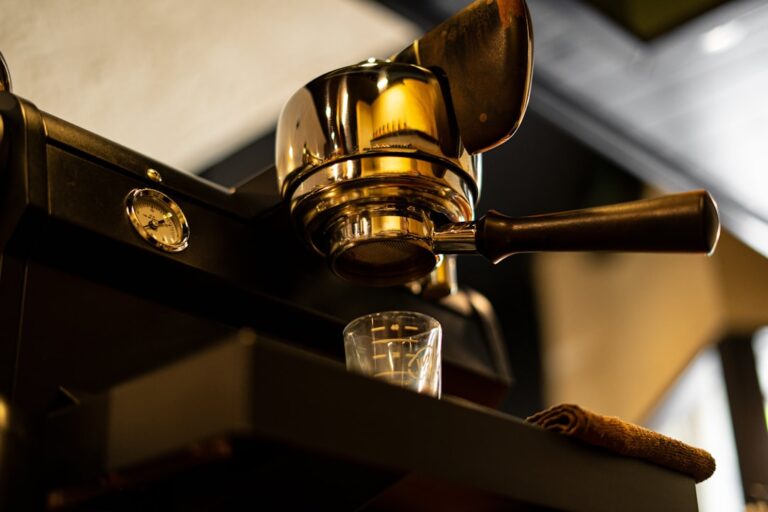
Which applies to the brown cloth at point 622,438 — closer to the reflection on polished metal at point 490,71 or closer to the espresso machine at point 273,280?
the espresso machine at point 273,280

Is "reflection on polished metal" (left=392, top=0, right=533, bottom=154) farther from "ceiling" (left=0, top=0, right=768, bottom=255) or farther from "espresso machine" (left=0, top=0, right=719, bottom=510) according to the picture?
"ceiling" (left=0, top=0, right=768, bottom=255)

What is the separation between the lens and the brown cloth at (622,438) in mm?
599

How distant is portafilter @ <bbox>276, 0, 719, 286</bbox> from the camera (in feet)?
2.19

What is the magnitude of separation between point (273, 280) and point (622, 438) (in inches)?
11.3

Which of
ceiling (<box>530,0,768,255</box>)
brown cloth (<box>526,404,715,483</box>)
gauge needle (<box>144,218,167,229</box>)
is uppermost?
ceiling (<box>530,0,768,255</box>)

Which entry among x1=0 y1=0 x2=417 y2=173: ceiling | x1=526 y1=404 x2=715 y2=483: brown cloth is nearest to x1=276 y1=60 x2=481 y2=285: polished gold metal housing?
x1=526 y1=404 x2=715 y2=483: brown cloth

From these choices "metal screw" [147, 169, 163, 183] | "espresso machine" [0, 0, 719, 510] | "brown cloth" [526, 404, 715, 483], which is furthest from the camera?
"metal screw" [147, 169, 163, 183]

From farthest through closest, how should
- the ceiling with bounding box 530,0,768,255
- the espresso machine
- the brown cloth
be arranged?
1. the ceiling with bounding box 530,0,768,255
2. the brown cloth
3. the espresso machine

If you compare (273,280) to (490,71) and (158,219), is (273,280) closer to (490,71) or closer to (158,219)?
(158,219)

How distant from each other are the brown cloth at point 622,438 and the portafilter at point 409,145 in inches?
4.3

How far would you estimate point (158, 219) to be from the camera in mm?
Answer: 697

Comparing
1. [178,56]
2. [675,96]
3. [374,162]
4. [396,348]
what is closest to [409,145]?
[374,162]

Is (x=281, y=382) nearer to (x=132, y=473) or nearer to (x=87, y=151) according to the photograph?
(x=132, y=473)

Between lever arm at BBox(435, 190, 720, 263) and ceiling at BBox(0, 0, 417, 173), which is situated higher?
ceiling at BBox(0, 0, 417, 173)
